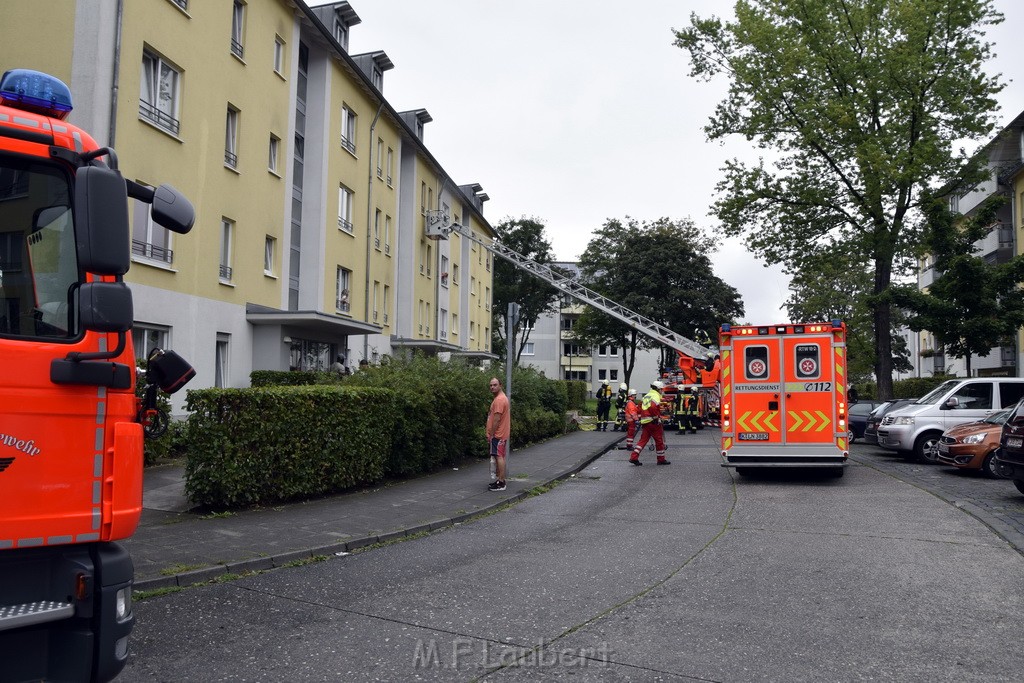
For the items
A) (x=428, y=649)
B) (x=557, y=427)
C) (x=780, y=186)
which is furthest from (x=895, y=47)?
(x=428, y=649)

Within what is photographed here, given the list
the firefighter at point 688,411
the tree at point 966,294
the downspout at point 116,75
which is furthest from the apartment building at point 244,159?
the tree at point 966,294

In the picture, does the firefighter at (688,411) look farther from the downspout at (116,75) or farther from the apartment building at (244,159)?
the downspout at (116,75)

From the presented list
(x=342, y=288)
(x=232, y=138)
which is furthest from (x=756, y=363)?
(x=342, y=288)

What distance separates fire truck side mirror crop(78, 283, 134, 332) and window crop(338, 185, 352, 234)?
82.5 ft

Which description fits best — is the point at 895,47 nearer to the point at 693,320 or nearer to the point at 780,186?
the point at 780,186

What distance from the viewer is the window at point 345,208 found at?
28.7 m

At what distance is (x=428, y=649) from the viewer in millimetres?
5211

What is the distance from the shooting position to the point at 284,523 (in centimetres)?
936

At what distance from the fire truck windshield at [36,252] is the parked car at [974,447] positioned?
15211 millimetres

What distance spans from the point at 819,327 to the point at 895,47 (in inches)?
658

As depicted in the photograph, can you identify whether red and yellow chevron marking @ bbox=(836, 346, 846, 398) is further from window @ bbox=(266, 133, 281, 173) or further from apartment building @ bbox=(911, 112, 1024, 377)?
apartment building @ bbox=(911, 112, 1024, 377)

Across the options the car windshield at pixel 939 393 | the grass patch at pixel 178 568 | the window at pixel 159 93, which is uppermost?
the window at pixel 159 93

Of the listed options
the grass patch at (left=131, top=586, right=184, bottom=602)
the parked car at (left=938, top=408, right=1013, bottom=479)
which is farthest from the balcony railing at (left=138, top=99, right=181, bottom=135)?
the parked car at (left=938, top=408, right=1013, bottom=479)

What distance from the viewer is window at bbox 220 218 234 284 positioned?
814 inches
